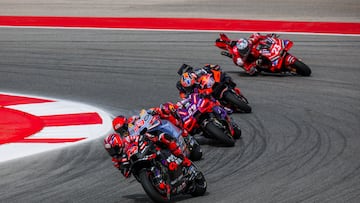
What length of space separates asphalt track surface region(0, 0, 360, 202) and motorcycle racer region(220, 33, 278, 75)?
0.33 m

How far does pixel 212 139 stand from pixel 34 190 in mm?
2940

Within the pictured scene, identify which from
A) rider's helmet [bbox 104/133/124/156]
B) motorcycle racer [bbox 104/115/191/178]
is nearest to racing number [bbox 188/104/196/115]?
motorcycle racer [bbox 104/115/191/178]

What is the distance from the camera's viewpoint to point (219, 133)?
1045 centimetres

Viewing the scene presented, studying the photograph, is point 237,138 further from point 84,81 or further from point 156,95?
point 84,81

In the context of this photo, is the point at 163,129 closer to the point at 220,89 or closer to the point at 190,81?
the point at 190,81

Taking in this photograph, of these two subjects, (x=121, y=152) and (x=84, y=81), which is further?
(x=84, y=81)

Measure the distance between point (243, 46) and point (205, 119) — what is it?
17.1ft

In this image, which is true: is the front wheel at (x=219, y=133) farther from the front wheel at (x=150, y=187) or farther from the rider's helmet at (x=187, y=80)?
the front wheel at (x=150, y=187)

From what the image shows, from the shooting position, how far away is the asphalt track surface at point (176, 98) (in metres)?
8.58

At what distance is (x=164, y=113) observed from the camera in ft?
29.9

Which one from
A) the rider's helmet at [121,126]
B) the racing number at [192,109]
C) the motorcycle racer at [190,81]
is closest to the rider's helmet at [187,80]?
the motorcycle racer at [190,81]

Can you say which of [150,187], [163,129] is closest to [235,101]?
[163,129]

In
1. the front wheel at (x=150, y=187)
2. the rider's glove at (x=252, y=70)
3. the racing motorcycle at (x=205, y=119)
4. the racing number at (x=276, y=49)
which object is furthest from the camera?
the rider's glove at (x=252, y=70)

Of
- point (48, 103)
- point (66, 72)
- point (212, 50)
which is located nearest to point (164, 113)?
point (48, 103)
